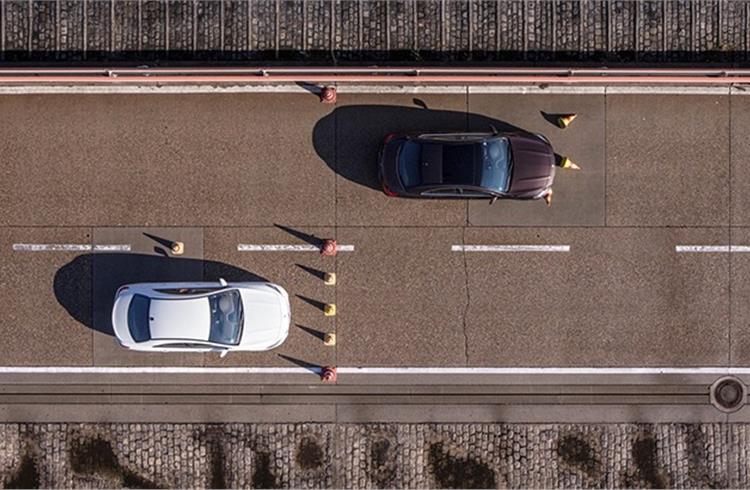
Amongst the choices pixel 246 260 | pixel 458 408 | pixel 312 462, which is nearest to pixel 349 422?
pixel 312 462

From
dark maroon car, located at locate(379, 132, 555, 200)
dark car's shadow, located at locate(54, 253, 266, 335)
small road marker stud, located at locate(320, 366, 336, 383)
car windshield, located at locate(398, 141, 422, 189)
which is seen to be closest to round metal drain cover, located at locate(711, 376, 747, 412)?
dark maroon car, located at locate(379, 132, 555, 200)

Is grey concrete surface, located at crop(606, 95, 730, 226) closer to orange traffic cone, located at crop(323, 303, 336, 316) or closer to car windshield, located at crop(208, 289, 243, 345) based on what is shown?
orange traffic cone, located at crop(323, 303, 336, 316)

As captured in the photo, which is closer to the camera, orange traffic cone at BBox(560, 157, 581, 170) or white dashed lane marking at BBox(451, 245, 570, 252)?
orange traffic cone at BBox(560, 157, 581, 170)

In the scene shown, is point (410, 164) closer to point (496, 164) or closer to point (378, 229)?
point (378, 229)

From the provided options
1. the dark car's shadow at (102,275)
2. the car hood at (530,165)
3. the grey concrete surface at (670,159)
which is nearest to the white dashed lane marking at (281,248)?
the dark car's shadow at (102,275)

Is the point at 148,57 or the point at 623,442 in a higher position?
the point at 148,57

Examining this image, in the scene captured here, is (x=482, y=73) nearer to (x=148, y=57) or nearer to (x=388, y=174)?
(x=388, y=174)
